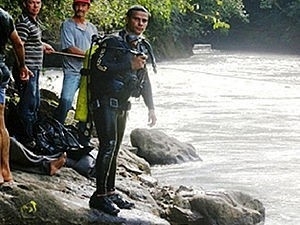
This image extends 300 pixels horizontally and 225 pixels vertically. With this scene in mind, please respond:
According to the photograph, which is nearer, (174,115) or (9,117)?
(9,117)

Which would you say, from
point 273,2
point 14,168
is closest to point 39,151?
point 14,168

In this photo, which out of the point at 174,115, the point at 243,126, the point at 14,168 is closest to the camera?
→ the point at 14,168

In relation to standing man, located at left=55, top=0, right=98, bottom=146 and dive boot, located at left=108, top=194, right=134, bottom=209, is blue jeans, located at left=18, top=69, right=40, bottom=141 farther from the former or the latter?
dive boot, located at left=108, top=194, right=134, bottom=209

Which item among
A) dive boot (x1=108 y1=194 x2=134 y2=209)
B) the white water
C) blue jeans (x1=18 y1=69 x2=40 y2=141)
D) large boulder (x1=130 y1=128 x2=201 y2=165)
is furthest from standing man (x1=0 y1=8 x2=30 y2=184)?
large boulder (x1=130 y1=128 x2=201 y2=165)

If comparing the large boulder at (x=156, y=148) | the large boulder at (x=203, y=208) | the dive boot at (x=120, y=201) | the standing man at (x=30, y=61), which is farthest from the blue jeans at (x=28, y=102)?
the large boulder at (x=156, y=148)

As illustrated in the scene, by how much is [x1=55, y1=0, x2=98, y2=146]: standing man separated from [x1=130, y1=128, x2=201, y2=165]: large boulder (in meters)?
3.73

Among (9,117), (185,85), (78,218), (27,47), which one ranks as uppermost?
(27,47)

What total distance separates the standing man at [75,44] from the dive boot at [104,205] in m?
1.31

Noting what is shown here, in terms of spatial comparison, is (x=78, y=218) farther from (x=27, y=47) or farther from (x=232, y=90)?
(x=232, y=90)

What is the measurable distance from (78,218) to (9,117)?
4.89 feet

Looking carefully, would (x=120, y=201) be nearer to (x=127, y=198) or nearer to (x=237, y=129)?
(x=127, y=198)

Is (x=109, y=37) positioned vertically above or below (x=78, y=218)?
above

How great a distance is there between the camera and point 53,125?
6.79m

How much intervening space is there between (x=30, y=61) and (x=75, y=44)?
0.61 metres
